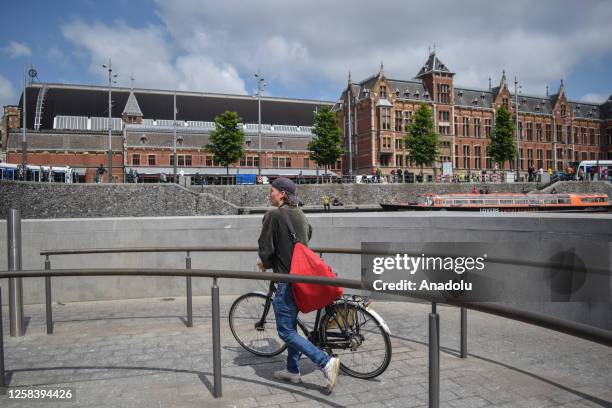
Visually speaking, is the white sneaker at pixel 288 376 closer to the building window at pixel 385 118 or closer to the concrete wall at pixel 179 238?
the concrete wall at pixel 179 238

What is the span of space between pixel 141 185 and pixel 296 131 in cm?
5535

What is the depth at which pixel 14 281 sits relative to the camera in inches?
227

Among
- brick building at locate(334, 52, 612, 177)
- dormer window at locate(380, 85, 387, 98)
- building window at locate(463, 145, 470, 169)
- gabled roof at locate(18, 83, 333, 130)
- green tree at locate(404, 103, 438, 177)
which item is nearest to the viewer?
green tree at locate(404, 103, 438, 177)

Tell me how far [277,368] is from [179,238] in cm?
392

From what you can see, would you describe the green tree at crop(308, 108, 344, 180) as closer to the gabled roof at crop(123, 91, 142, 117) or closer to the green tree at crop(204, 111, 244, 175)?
the green tree at crop(204, 111, 244, 175)

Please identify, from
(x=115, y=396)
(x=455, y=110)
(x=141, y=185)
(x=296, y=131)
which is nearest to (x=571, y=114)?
(x=455, y=110)

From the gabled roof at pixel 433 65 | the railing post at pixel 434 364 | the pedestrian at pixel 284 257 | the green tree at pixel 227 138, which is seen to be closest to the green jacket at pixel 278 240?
the pedestrian at pixel 284 257

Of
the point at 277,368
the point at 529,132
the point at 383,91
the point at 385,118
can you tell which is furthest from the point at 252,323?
the point at 529,132

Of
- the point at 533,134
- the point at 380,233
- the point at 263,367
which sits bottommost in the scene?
the point at 263,367

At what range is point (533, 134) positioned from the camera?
258 feet

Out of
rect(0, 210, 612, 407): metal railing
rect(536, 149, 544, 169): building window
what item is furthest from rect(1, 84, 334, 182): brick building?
rect(0, 210, 612, 407): metal railing

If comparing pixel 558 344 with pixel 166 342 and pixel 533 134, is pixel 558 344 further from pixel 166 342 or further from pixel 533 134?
pixel 533 134

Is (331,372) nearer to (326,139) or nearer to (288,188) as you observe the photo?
(288,188)

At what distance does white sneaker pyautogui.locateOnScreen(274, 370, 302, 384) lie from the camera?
419cm
